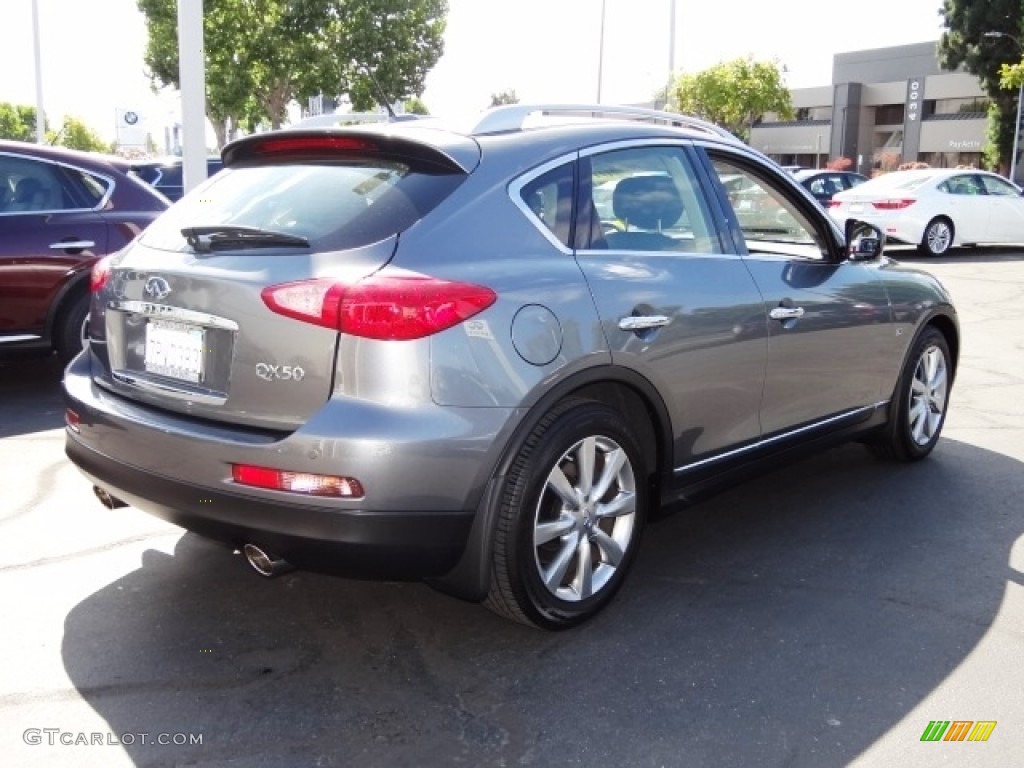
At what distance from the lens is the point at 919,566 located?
418 cm

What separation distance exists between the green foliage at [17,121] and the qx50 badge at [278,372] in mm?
96680

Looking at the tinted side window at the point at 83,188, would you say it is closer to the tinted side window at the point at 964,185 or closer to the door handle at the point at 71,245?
the door handle at the point at 71,245

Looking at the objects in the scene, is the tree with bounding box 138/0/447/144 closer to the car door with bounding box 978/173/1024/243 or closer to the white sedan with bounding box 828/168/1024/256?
the white sedan with bounding box 828/168/1024/256

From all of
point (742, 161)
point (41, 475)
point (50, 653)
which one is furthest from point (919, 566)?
point (41, 475)

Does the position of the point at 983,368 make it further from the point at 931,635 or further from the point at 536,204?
the point at 536,204

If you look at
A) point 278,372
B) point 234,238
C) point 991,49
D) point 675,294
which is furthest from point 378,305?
point 991,49

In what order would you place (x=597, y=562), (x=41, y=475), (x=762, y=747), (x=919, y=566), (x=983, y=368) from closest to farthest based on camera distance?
(x=762, y=747) → (x=597, y=562) → (x=919, y=566) → (x=41, y=475) → (x=983, y=368)

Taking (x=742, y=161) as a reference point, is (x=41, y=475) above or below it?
below

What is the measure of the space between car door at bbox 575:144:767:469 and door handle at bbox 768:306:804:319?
8 centimetres

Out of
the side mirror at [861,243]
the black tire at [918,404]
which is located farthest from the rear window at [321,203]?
the black tire at [918,404]

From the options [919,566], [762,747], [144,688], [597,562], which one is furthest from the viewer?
[919,566]

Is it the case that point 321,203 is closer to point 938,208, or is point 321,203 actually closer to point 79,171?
point 79,171

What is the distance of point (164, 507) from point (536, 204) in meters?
1.51

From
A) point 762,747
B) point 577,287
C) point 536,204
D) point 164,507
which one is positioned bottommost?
point 762,747
